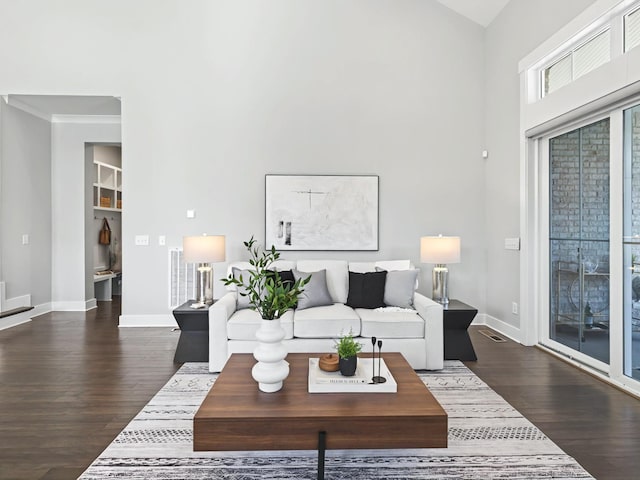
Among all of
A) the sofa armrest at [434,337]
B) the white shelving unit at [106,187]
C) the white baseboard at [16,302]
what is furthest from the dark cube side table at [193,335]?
the white shelving unit at [106,187]

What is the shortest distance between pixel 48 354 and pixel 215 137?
298 centimetres

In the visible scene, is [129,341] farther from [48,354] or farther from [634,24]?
[634,24]

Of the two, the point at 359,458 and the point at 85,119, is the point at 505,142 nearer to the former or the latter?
the point at 359,458

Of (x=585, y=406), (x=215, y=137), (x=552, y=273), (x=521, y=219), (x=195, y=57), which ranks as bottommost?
(x=585, y=406)

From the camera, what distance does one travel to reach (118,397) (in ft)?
9.71

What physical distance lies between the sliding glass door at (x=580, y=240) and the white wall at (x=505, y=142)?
1.45ft

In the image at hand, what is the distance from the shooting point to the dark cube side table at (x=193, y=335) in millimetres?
3748

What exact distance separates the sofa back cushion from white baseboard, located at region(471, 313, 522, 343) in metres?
1.95

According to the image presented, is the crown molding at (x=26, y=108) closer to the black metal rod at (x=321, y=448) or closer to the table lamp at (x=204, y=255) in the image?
the table lamp at (x=204, y=255)

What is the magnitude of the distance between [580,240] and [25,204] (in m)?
6.65

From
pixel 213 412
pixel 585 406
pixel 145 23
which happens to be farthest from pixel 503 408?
pixel 145 23

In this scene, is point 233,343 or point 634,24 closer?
point 634,24

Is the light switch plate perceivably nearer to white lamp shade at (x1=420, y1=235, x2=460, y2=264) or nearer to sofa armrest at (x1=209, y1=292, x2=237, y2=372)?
white lamp shade at (x1=420, y1=235, x2=460, y2=264)

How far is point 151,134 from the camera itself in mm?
5180
